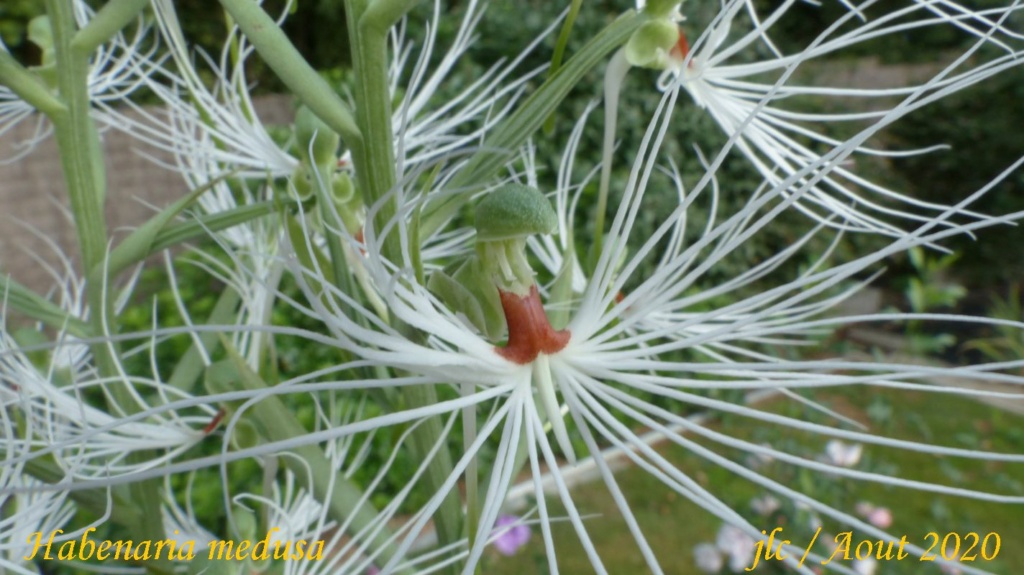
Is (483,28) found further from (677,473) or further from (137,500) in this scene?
(677,473)

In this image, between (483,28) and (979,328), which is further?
(979,328)

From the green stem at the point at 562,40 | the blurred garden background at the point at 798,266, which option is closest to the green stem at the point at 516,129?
the green stem at the point at 562,40

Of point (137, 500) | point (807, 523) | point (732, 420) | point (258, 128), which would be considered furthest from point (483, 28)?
point (137, 500)

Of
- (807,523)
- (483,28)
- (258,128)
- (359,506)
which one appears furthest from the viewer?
(483,28)

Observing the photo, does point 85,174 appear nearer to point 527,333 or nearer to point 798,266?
point 527,333

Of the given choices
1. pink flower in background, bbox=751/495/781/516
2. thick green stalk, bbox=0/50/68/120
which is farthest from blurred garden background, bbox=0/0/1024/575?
thick green stalk, bbox=0/50/68/120

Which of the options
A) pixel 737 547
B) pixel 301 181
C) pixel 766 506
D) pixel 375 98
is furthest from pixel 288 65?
pixel 766 506
